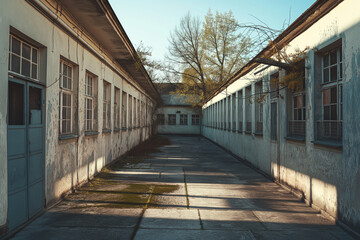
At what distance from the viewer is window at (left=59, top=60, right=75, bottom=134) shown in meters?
7.20

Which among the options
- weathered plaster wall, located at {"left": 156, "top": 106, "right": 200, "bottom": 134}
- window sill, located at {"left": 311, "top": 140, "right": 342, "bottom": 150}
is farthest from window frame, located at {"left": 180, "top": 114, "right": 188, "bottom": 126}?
window sill, located at {"left": 311, "top": 140, "right": 342, "bottom": 150}

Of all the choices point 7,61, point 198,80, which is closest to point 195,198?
point 7,61

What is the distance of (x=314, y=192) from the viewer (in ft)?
21.2

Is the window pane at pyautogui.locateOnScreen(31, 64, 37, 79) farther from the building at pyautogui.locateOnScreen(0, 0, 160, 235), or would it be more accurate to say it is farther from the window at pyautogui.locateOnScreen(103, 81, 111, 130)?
the window at pyautogui.locateOnScreen(103, 81, 111, 130)

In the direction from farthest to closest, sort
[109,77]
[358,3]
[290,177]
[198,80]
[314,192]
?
[198,80] → [109,77] → [290,177] → [314,192] → [358,3]

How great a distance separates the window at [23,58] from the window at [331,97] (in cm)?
536

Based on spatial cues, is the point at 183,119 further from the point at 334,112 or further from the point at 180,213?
the point at 180,213

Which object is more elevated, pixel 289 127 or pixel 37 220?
pixel 289 127

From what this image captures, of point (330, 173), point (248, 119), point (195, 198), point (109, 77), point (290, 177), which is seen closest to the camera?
point (330, 173)

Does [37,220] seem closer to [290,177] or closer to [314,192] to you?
[314,192]

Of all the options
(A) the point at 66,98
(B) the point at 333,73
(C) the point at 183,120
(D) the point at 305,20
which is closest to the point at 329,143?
(B) the point at 333,73

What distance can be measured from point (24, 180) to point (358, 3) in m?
5.67

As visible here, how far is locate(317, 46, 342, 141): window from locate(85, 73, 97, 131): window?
6.14 meters

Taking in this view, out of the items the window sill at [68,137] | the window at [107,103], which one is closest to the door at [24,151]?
the window sill at [68,137]
